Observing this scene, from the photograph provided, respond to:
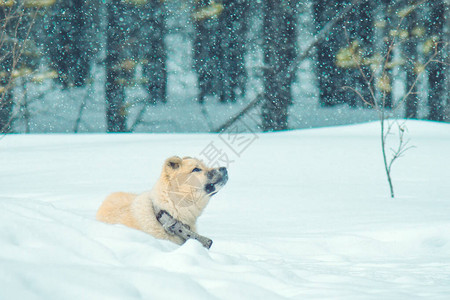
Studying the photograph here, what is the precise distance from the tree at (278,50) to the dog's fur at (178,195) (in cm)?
1043

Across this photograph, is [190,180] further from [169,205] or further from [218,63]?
[218,63]

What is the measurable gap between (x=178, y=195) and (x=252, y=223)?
212 centimetres

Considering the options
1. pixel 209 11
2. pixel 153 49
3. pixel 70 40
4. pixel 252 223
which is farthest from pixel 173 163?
pixel 70 40

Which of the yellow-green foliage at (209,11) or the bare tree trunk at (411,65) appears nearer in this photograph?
the yellow-green foliage at (209,11)

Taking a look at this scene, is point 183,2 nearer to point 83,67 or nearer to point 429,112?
point 83,67

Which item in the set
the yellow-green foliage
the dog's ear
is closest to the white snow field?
the dog's ear

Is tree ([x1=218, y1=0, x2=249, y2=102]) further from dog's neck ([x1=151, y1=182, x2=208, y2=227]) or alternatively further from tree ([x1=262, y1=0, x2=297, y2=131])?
dog's neck ([x1=151, y1=182, x2=208, y2=227])

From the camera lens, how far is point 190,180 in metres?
3.77

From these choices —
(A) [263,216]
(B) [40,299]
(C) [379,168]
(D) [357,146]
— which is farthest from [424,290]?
(D) [357,146]

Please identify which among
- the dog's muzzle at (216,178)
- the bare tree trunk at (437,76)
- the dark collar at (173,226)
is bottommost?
the bare tree trunk at (437,76)

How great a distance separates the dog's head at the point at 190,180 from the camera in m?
3.72

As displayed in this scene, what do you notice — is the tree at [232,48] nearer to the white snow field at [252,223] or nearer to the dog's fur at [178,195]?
the white snow field at [252,223]

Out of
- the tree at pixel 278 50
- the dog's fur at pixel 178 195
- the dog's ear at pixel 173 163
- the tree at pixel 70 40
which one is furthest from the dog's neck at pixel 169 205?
the tree at pixel 70 40

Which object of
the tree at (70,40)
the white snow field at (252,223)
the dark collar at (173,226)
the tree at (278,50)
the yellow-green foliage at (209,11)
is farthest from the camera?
the tree at (70,40)
